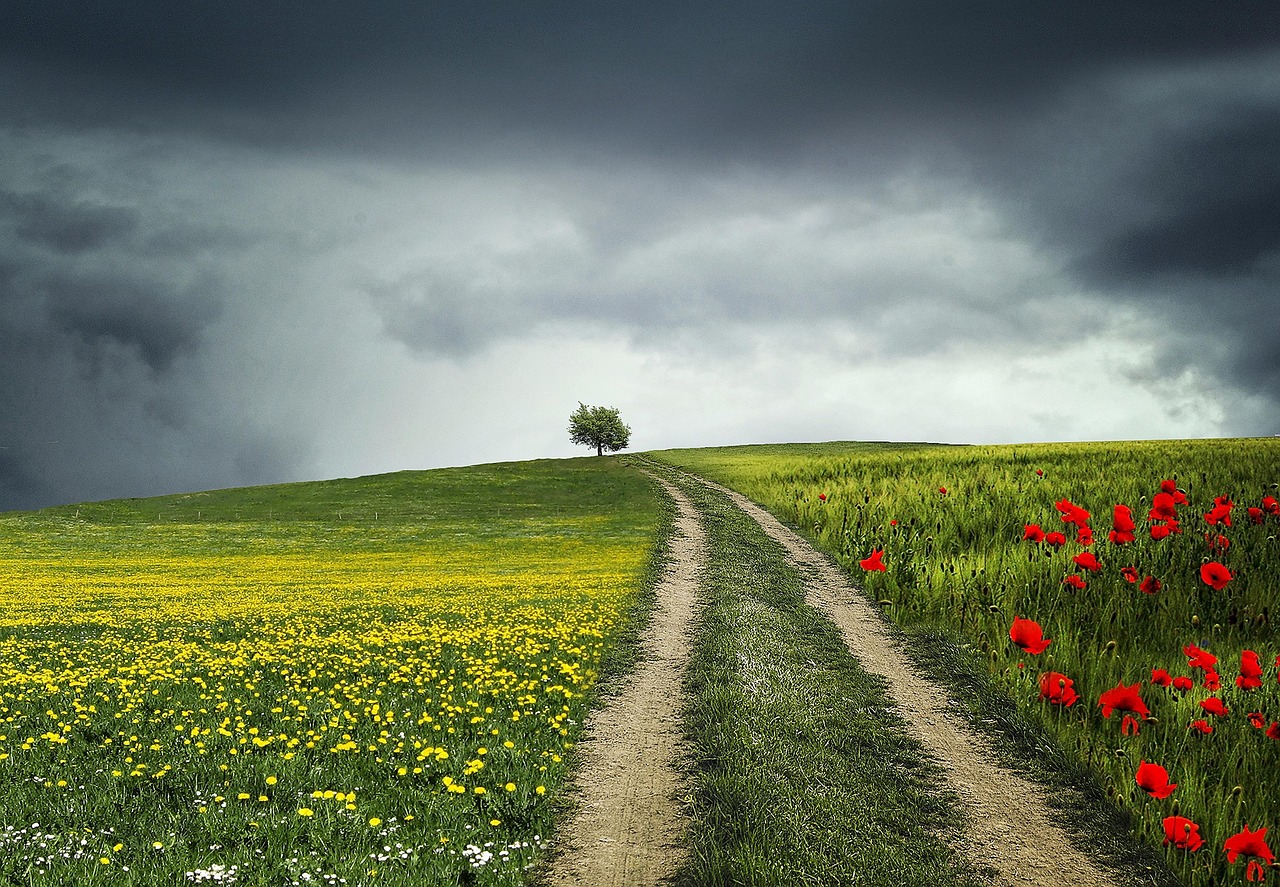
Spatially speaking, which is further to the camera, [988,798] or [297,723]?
[297,723]

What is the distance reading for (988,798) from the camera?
681 centimetres

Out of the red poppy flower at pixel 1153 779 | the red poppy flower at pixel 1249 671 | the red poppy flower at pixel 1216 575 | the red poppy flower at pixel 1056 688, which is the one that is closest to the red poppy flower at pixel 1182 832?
the red poppy flower at pixel 1153 779

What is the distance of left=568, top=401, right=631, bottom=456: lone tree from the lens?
10012cm

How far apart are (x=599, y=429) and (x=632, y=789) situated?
93.2 metres

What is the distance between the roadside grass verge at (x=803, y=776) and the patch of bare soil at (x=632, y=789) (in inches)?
9.2

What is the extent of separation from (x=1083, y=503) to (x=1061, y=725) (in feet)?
38.9

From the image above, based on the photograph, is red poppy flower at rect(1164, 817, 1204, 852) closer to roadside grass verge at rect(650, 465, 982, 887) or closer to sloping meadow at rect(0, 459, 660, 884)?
roadside grass verge at rect(650, 465, 982, 887)

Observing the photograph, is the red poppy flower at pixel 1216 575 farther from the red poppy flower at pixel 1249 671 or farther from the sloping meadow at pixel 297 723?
the sloping meadow at pixel 297 723

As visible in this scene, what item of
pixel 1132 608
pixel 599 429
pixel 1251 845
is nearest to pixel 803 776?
pixel 1251 845

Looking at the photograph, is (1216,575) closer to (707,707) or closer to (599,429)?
(707,707)

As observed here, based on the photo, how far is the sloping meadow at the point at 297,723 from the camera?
619 cm

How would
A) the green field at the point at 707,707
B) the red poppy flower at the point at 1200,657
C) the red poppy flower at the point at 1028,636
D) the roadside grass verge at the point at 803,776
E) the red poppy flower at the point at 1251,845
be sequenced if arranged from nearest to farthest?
1. the red poppy flower at the point at 1251,845
2. the roadside grass verge at the point at 803,776
3. the green field at the point at 707,707
4. the red poppy flower at the point at 1200,657
5. the red poppy flower at the point at 1028,636

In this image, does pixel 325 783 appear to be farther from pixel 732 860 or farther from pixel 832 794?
pixel 832 794

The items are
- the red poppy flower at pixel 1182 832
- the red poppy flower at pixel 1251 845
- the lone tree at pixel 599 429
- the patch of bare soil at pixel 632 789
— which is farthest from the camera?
the lone tree at pixel 599 429
